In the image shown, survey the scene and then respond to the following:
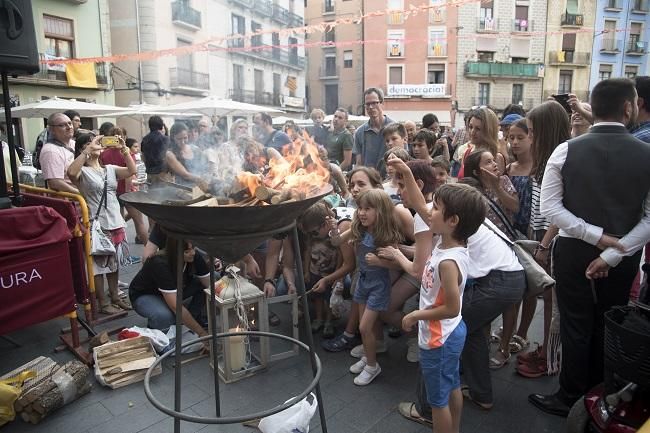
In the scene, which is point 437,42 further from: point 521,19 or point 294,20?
point 294,20

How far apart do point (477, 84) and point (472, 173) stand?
1367 inches

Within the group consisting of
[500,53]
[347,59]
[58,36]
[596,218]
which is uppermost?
[347,59]

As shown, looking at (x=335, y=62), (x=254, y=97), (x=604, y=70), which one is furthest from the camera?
(x=335, y=62)

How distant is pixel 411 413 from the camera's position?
275 centimetres

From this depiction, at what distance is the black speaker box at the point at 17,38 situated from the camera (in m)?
3.46

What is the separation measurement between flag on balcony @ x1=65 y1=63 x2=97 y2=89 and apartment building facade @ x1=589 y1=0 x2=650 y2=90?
3631 cm

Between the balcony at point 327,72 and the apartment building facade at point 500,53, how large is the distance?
1185 cm

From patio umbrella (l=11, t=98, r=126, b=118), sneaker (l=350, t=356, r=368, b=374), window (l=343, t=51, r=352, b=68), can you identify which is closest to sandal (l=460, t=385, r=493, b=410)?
sneaker (l=350, t=356, r=368, b=374)

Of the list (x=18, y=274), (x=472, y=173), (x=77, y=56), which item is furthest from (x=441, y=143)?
(x=77, y=56)

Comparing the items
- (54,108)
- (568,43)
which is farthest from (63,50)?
(568,43)

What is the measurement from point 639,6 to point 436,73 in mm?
18275

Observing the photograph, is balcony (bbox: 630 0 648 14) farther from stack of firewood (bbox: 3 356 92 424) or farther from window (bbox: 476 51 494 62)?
stack of firewood (bbox: 3 356 92 424)

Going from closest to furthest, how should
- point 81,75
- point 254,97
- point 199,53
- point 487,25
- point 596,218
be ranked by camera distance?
point 596,218, point 81,75, point 199,53, point 254,97, point 487,25

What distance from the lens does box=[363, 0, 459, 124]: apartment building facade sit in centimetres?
3425
